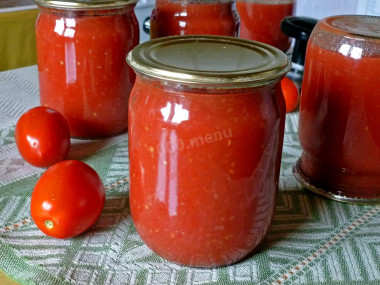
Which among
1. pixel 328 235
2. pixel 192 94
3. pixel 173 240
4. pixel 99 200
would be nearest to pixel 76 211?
A: pixel 99 200

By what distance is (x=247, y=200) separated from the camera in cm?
64

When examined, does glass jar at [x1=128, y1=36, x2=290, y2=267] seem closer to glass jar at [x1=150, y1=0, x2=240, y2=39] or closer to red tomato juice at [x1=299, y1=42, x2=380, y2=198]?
red tomato juice at [x1=299, y1=42, x2=380, y2=198]

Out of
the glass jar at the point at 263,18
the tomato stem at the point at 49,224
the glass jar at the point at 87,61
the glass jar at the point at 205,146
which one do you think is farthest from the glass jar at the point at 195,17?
the tomato stem at the point at 49,224

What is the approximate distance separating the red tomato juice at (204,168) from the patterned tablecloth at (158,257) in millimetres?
30

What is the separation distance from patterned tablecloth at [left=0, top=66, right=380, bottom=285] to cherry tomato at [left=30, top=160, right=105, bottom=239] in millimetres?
26

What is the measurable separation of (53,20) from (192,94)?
0.50 m

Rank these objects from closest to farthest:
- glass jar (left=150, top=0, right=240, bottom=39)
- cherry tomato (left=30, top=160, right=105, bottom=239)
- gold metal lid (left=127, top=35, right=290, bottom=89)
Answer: gold metal lid (left=127, top=35, right=290, bottom=89) → cherry tomato (left=30, top=160, right=105, bottom=239) → glass jar (left=150, top=0, right=240, bottom=39)

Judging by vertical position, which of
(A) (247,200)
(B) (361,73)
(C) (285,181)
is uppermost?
(B) (361,73)

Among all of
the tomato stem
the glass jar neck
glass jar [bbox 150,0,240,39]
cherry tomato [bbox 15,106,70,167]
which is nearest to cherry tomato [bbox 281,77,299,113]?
glass jar [bbox 150,0,240,39]

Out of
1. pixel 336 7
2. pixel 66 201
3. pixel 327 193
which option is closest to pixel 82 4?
pixel 66 201

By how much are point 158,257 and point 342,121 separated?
0.36 meters

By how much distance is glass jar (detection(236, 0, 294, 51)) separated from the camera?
1359mm

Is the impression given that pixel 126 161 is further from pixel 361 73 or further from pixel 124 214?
pixel 361 73

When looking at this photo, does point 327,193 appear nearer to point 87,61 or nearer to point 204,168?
point 204,168
